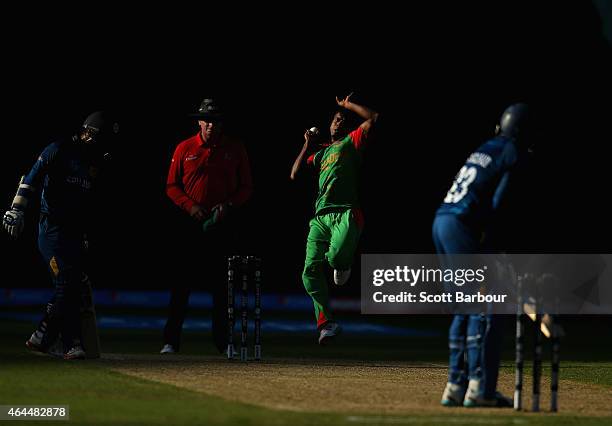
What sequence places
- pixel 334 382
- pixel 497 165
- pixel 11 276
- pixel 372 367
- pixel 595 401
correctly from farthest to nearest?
pixel 11 276 → pixel 372 367 → pixel 334 382 → pixel 595 401 → pixel 497 165

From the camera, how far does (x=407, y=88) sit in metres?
29.3

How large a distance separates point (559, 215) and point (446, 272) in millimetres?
19426

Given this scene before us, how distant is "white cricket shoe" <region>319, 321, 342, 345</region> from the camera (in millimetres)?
13211

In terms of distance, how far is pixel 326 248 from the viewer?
45.4 feet

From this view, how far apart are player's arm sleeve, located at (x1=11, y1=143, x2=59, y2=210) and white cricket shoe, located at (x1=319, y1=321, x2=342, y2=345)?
10.0 feet

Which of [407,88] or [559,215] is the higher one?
[407,88]

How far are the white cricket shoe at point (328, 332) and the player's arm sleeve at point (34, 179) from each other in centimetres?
305

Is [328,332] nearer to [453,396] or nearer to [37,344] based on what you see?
[37,344]

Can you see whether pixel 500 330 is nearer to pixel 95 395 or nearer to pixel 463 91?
pixel 95 395

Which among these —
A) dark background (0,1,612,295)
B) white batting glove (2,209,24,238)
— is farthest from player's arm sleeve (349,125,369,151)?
dark background (0,1,612,295)

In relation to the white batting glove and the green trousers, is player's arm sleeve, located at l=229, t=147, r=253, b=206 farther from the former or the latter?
the white batting glove

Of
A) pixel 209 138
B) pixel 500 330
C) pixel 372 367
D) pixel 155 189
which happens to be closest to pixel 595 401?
pixel 500 330

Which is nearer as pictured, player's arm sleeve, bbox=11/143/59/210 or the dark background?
player's arm sleeve, bbox=11/143/59/210

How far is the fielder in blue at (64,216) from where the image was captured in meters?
12.8
